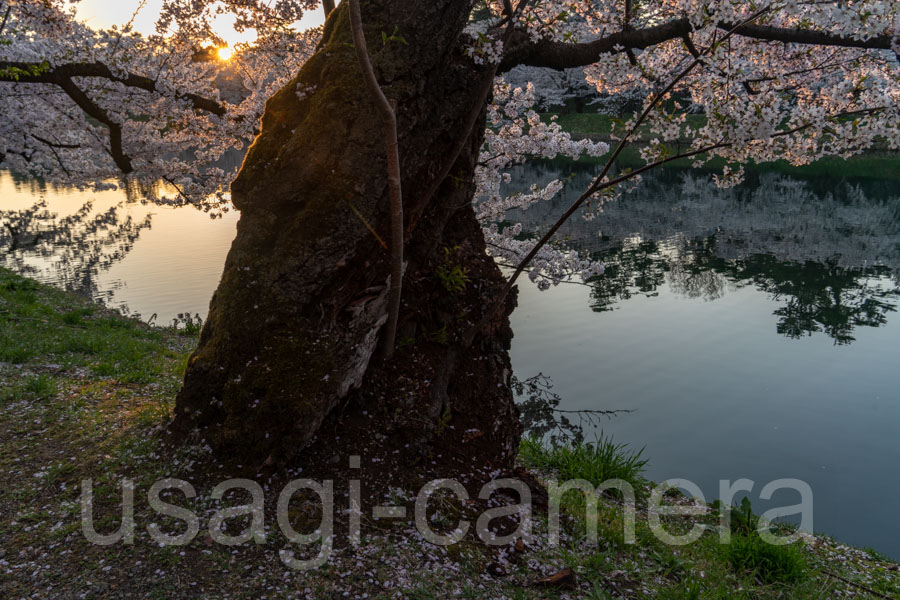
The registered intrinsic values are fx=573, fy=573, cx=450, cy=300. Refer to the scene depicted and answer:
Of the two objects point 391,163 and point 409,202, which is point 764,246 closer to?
point 409,202

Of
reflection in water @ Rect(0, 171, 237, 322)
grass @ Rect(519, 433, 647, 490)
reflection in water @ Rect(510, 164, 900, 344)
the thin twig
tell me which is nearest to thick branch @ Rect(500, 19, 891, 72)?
the thin twig

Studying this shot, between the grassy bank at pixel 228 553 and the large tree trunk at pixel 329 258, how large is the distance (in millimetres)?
624

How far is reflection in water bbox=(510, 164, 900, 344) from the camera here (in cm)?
1747

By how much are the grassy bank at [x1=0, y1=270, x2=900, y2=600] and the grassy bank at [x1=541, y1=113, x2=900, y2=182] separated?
27.4 meters

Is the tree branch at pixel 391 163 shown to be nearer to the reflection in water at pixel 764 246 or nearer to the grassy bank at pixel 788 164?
the reflection in water at pixel 764 246

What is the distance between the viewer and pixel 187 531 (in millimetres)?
4160

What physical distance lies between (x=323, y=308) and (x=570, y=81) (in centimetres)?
5957

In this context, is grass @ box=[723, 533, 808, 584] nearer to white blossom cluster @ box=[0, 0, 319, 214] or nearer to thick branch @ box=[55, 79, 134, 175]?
white blossom cluster @ box=[0, 0, 319, 214]

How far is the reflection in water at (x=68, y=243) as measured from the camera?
20.0 metres

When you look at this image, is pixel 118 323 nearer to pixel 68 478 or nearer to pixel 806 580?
pixel 68 478

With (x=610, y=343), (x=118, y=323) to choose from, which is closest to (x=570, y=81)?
(x=610, y=343)

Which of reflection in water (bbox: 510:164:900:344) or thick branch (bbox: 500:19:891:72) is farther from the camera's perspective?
reflection in water (bbox: 510:164:900:344)

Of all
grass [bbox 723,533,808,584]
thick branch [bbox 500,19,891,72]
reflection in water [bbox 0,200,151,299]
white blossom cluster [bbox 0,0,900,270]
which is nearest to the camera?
grass [bbox 723,533,808,584]

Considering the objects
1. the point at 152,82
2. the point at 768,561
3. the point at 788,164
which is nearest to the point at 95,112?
the point at 152,82
